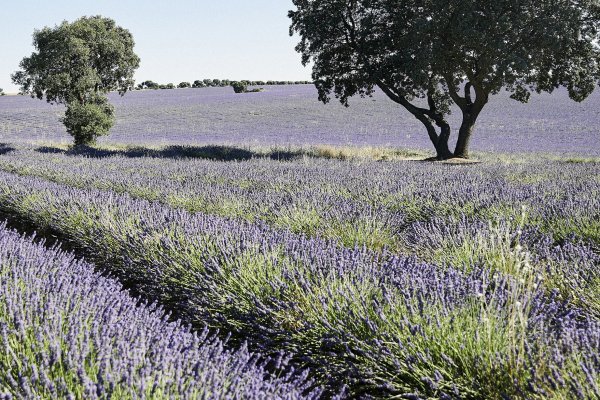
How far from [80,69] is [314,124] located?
15124mm

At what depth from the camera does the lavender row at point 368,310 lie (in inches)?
82.8

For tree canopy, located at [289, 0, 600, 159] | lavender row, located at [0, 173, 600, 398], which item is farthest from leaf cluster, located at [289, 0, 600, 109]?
lavender row, located at [0, 173, 600, 398]

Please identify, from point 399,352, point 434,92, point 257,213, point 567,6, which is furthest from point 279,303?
point 434,92

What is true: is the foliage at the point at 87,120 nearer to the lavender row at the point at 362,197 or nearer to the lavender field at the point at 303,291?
the lavender row at the point at 362,197

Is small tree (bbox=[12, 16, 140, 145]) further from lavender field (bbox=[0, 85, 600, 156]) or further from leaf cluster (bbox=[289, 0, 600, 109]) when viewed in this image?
leaf cluster (bbox=[289, 0, 600, 109])

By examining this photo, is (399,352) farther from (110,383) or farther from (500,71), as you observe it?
(500,71)

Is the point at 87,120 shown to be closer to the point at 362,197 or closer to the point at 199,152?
the point at 199,152

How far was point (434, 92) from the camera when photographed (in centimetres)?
1848

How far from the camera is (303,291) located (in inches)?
118

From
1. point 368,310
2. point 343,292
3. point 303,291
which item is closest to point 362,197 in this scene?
point 303,291

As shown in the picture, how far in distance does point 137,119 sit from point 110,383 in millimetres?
37322

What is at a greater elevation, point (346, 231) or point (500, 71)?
point (500, 71)

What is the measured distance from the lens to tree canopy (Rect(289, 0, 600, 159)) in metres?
14.1

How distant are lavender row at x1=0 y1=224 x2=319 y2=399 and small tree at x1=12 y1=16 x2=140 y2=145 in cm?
1904
